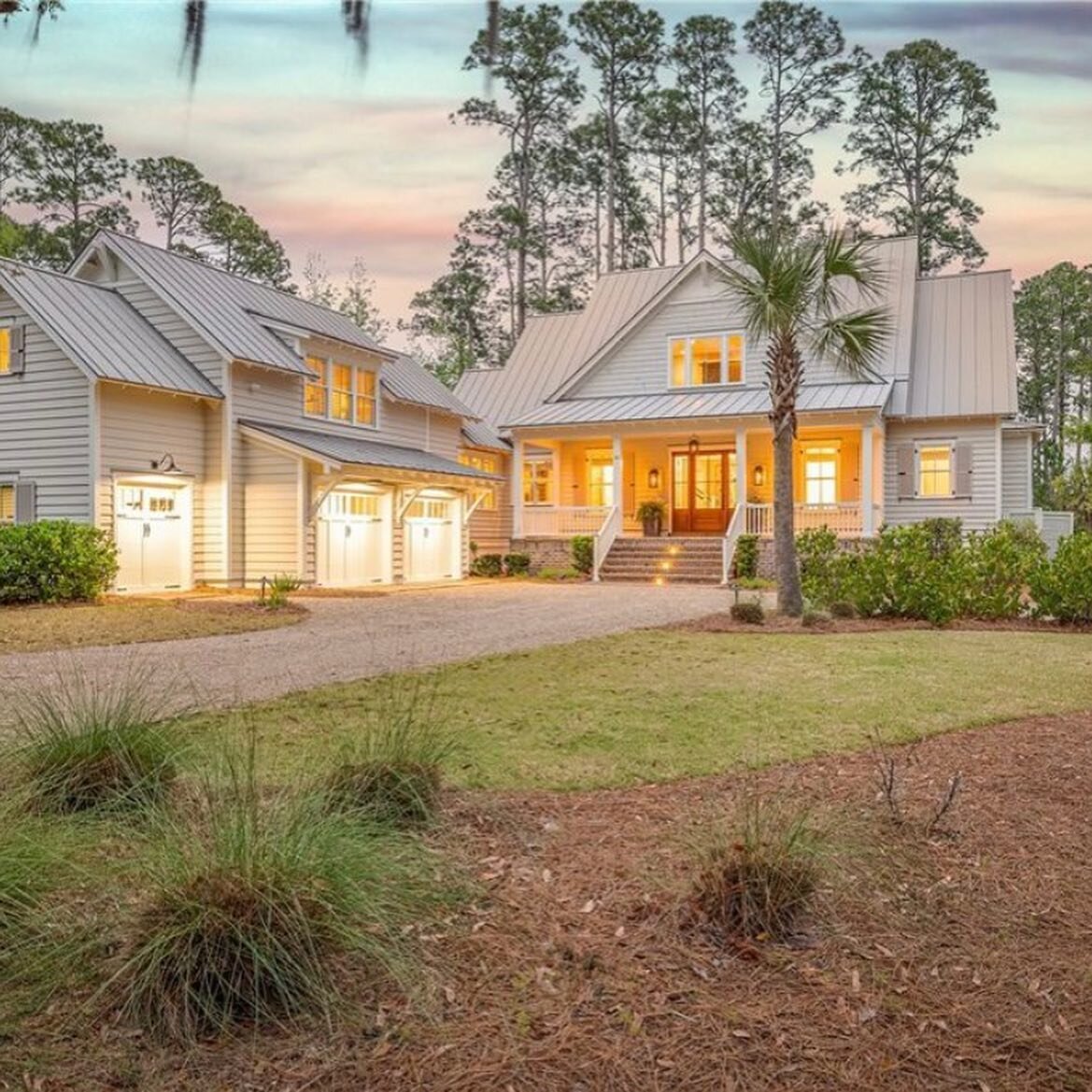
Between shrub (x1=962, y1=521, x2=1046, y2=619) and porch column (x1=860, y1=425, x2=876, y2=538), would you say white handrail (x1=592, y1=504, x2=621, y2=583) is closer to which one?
porch column (x1=860, y1=425, x2=876, y2=538)

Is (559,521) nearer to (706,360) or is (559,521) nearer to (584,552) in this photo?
(584,552)

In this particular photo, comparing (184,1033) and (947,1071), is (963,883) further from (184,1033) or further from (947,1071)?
(184,1033)

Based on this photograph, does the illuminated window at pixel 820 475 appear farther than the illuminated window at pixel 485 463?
No

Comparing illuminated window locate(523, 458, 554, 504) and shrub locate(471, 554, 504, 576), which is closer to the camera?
shrub locate(471, 554, 504, 576)

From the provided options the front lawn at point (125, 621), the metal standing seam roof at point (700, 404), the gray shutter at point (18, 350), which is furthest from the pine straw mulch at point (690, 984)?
the metal standing seam roof at point (700, 404)

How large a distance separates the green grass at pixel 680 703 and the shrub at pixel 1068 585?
2.15 metres

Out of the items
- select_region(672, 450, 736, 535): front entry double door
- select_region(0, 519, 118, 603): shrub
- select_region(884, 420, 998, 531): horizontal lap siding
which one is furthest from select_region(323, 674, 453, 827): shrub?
select_region(672, 450, 736, 535): front entry double door

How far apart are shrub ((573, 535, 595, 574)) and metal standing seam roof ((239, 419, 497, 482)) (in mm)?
2946

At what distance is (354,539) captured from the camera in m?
20.0

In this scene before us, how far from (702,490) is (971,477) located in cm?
633

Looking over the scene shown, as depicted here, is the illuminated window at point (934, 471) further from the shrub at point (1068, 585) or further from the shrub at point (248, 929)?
the shrub at point (248, 929)

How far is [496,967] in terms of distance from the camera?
3012 millimetres

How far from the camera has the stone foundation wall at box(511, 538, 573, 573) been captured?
23312 millimetres

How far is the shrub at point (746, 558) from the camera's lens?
20.5 m
